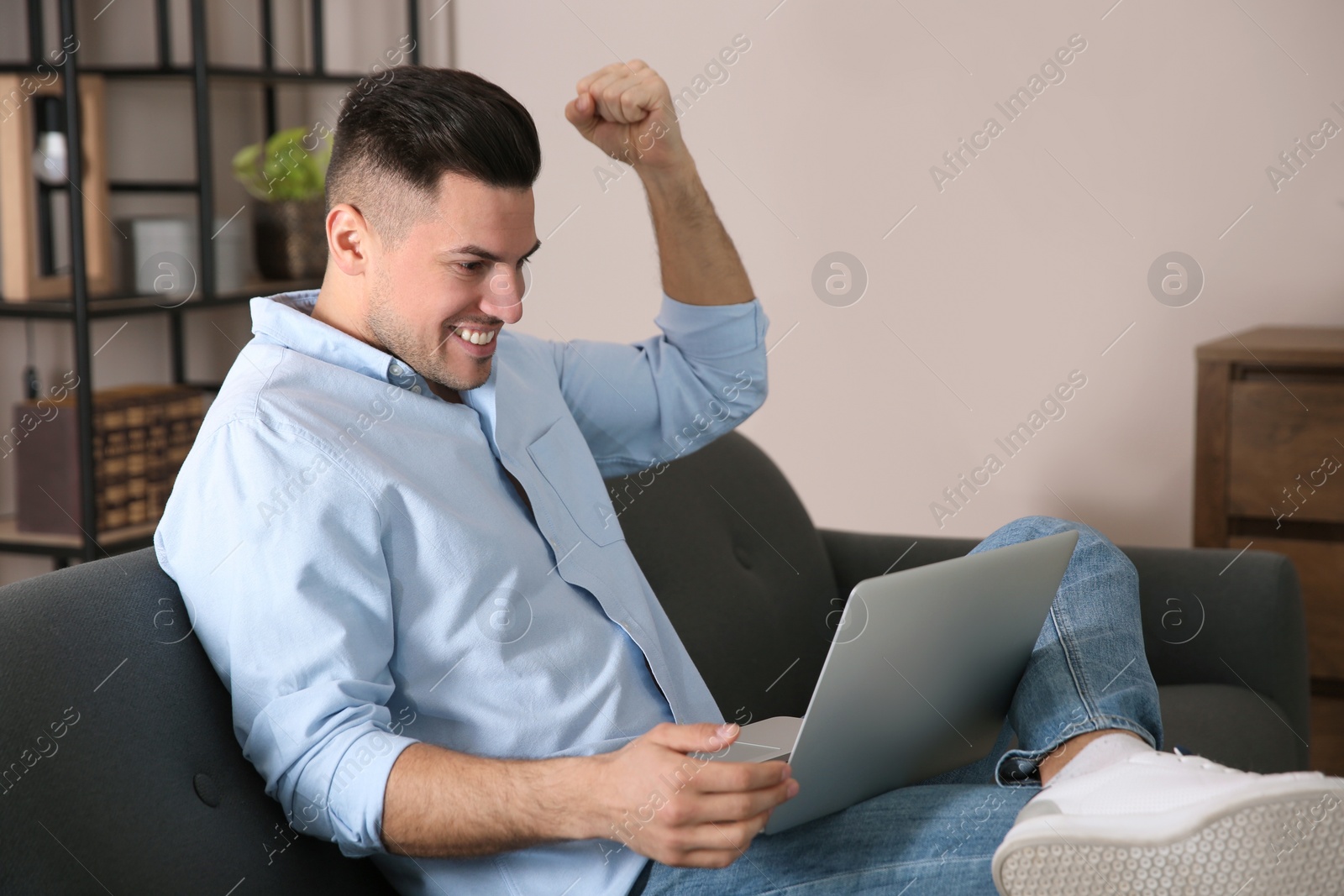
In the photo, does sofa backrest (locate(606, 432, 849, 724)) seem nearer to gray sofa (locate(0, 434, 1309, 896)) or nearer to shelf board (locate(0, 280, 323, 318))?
gray sofa (locate(0, 434, 1309, 896))

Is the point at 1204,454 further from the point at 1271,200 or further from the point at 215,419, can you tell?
the point at 215,419

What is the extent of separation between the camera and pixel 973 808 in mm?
966

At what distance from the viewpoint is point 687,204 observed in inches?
56.2

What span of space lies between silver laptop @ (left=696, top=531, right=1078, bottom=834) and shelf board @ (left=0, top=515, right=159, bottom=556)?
172 cm

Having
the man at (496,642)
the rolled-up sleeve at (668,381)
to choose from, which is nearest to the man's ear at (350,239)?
the man at (496,642)

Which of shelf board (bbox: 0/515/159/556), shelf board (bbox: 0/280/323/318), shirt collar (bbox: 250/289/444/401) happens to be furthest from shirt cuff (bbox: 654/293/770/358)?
shelf board (bbox: 0/515/159/556)

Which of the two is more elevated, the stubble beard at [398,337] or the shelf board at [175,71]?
the shelf board at [175,71]

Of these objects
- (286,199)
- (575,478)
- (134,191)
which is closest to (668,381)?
(575,478)

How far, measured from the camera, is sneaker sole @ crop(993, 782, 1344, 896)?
76 centimetres

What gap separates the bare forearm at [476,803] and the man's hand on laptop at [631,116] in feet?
2.27

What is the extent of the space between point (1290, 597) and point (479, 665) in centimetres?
123

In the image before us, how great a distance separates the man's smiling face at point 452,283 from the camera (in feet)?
3.77

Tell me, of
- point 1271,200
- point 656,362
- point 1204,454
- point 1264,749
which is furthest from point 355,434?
point 1271,200

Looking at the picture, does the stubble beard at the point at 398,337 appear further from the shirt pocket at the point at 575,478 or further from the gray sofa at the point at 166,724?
the gray sofa at the point at 166,724
